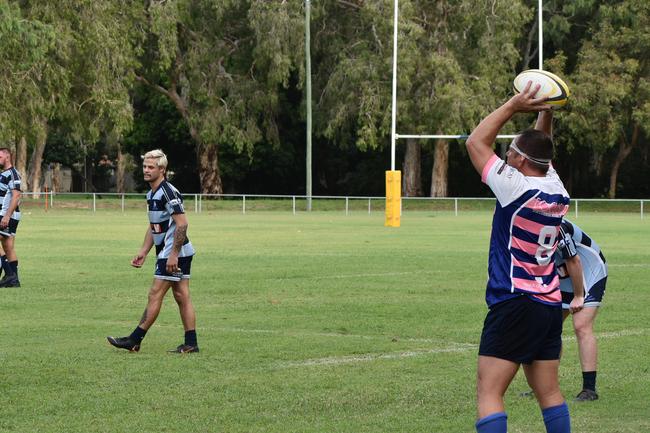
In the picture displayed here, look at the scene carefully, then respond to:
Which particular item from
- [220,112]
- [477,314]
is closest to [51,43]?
[220,112]

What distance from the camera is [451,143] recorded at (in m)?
63.3

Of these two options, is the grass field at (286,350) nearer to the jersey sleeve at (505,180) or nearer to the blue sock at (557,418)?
the blue sock at (557,418)

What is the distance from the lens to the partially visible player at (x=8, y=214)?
17531mm

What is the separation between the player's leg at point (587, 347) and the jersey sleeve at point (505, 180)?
3.08 metres

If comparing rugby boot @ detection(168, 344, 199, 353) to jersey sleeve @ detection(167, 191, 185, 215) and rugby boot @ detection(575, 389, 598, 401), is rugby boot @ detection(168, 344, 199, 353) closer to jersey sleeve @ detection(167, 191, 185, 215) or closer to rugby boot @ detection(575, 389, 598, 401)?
jersey sleeve @ detection(167, 191, 185, 215)

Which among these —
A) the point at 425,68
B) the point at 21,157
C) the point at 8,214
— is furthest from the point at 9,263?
the point at 21,157

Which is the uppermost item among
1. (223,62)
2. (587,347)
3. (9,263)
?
(223,62)

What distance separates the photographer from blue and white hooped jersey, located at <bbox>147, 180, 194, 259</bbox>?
1120cm

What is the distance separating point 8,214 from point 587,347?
1074 cm

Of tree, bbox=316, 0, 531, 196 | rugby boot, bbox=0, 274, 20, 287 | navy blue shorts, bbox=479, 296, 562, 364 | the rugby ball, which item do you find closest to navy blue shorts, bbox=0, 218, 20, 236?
rugby boot, bbox=0, 274, 20, 287

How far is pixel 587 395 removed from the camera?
8.93 meters

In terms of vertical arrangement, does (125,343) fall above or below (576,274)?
below

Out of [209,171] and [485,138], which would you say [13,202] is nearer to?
[485,138]

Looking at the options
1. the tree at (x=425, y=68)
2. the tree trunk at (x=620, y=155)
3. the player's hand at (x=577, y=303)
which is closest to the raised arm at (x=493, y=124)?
the player's hand at (x=577, y=303)
